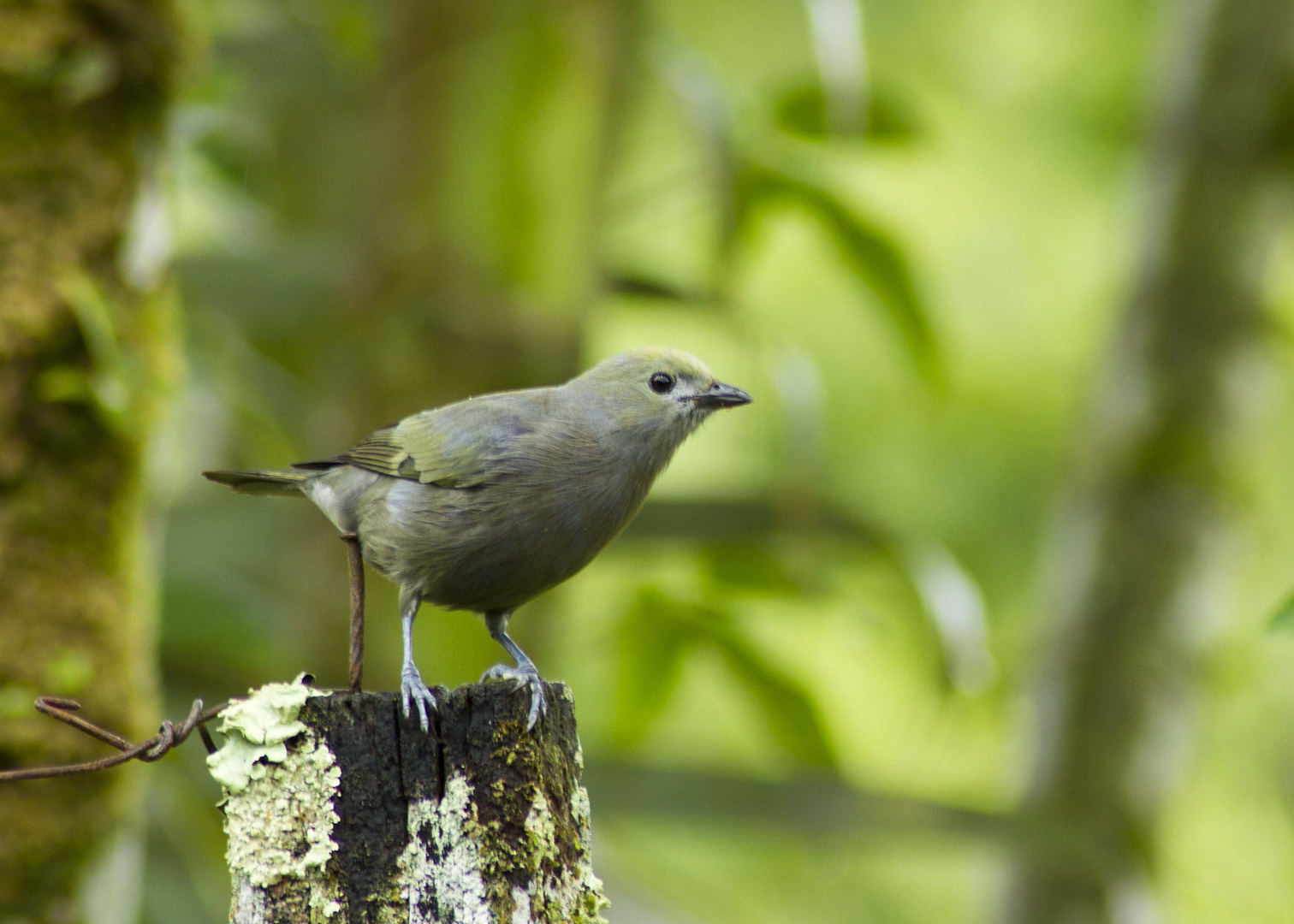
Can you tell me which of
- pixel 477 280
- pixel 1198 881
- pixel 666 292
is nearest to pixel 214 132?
pixel 477 280

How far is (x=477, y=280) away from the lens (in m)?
4.05

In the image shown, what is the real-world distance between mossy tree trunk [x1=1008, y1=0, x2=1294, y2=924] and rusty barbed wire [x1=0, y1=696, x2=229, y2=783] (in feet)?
12.9

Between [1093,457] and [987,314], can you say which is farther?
[987,314]

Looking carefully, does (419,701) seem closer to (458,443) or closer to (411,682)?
(411,682)

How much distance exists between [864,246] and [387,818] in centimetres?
319

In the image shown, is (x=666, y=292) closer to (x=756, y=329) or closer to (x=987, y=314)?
(x=756, y=329)

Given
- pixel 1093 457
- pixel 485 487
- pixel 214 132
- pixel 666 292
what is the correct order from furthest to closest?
pixel 1093 457 < pixel 214 132 < pixel 666 292 < pixel 485 487

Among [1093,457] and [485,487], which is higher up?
[1093,457]

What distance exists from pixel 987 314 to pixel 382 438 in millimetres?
8052

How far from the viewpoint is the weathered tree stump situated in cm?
167

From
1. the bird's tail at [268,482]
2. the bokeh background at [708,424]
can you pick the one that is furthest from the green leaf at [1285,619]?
the bird's tail at [268,482]

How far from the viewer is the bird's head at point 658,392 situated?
3.00 meters

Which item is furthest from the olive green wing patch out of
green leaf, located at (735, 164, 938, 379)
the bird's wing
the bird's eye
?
green leaf, located at (735, 164, 938, 379)

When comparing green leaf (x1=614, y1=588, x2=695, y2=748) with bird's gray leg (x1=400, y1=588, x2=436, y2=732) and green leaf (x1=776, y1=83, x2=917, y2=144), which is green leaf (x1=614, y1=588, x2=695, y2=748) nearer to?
bird's gray leg (x1=400, y1=588, x2=436, y2=732)
